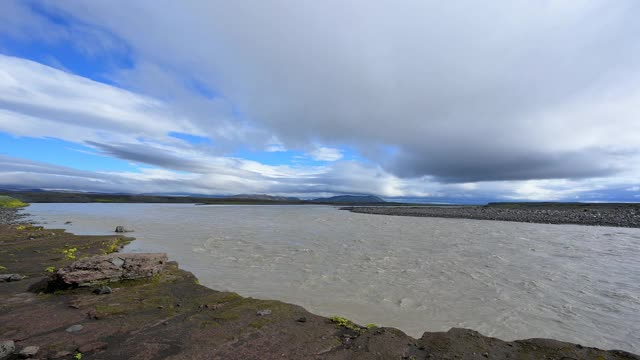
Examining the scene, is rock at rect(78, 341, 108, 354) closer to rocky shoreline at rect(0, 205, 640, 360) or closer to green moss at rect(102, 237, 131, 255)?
rocky shoreline at rect(0, 205, 640, 360)

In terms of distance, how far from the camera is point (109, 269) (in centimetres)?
1375

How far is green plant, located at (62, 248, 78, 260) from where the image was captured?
19.2m

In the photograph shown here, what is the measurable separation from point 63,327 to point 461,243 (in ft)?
107

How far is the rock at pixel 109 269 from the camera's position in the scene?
12.5m

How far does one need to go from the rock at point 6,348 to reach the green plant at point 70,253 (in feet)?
44.8

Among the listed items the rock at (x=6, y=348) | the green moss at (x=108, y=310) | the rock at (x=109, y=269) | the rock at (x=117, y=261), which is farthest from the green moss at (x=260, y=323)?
the rock at (x=117, y=261)

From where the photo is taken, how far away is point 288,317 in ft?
34.6

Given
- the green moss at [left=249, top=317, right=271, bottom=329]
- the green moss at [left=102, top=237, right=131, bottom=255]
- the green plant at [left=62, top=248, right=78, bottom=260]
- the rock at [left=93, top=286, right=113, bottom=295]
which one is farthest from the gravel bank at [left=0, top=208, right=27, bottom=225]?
the green moss at [left=249, top=317, right=271, bottom=329]

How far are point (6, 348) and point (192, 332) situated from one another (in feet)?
13.3

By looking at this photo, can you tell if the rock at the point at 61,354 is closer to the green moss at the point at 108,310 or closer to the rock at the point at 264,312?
the green moss at the point at 108,310

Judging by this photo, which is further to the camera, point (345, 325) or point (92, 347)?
point (345, 325)

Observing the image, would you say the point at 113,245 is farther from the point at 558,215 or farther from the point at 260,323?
the point at 558,215

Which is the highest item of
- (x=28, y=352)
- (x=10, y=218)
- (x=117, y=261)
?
(x=117, y=261)

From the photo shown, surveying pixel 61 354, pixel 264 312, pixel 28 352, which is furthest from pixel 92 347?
pixel 264 312
